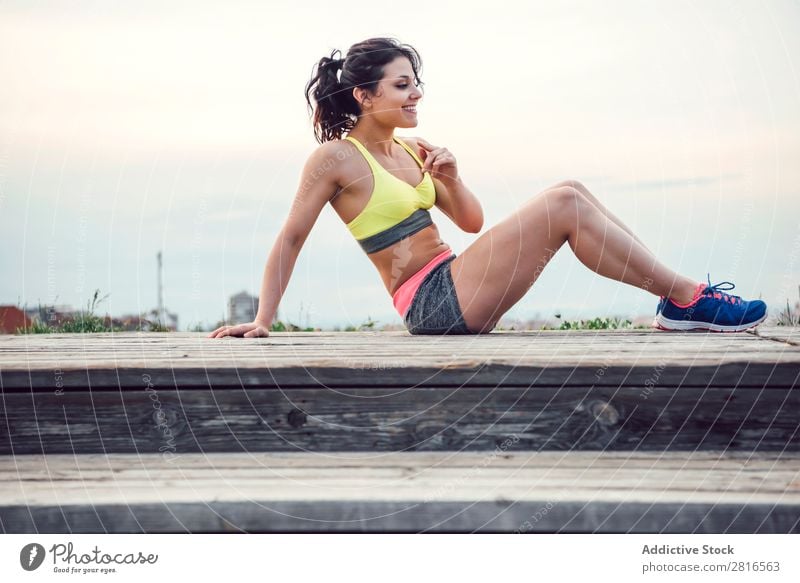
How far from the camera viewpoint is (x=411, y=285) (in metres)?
3.55

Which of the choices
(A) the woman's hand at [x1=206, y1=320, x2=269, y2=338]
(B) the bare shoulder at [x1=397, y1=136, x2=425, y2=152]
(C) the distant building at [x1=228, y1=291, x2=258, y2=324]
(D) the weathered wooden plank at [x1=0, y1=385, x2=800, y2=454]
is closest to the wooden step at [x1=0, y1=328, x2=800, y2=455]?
(D) the weathered wooden plank at [x1=0, y1=385, x2=800, y2=454]

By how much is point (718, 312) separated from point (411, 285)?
121cm

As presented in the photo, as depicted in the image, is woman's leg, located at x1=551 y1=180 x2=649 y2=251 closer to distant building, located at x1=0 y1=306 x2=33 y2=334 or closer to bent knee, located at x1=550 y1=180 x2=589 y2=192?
bent knee, located at x1=550 y1=180 x2=589 y2=192

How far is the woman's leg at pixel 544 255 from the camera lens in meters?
3.26

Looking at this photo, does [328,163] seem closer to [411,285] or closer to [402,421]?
[411,285]

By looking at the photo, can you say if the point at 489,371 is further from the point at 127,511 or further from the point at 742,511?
the point at 127,511

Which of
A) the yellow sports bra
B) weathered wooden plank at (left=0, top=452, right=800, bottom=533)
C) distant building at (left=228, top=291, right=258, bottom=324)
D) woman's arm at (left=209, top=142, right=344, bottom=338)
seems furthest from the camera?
distant building at (left=228, top=291, right=258, bottom=324)

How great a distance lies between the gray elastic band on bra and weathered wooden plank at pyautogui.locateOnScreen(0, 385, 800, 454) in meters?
1.23

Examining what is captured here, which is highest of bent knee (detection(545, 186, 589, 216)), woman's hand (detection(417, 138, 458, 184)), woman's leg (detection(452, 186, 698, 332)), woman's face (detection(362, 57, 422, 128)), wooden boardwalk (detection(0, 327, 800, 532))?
woman's face (detection(362, 57, 422, 128))

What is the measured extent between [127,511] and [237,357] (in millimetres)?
605

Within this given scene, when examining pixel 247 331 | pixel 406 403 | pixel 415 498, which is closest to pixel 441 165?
pixel 247 331

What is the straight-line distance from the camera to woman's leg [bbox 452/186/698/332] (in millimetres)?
3256

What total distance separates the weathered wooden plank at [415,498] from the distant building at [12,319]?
2548mm

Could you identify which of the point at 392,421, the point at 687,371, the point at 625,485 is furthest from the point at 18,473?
the point at 687,371
